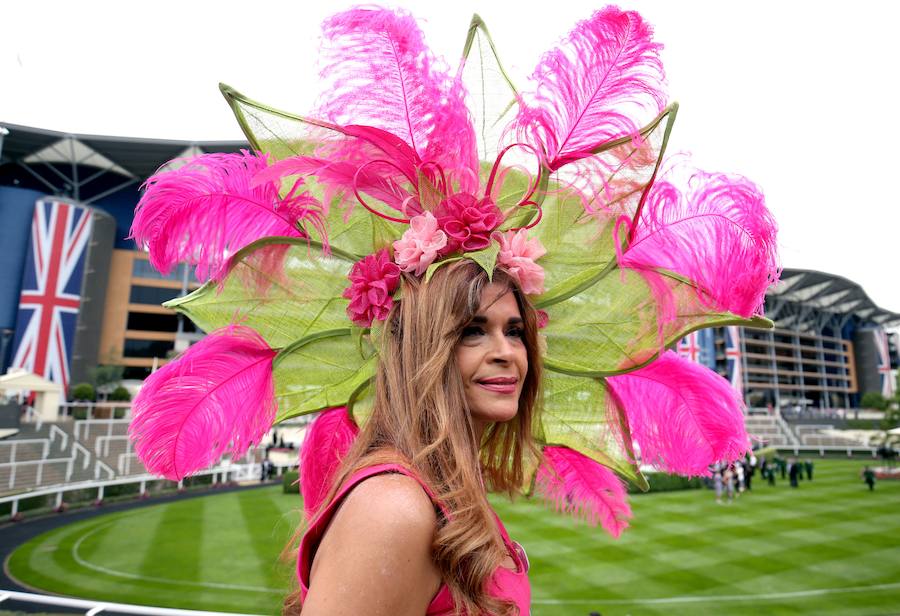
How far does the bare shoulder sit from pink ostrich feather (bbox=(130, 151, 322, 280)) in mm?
1010

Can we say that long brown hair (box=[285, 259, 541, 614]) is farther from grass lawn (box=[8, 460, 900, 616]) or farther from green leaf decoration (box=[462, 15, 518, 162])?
grass lawn (box=[8, 460, 900, 616])

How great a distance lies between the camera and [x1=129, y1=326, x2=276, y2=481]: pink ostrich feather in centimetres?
184

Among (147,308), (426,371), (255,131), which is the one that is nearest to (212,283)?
(255,131)

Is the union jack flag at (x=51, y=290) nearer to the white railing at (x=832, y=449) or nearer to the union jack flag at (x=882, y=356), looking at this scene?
the white railing at (x=832, y=449)

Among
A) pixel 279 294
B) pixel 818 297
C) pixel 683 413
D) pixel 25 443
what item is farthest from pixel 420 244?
pixel 818 297

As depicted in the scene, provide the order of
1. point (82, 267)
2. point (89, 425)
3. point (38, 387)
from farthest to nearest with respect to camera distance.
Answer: point (82, 267), point (89, 425), point (38, 387)

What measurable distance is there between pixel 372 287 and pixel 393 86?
60cm

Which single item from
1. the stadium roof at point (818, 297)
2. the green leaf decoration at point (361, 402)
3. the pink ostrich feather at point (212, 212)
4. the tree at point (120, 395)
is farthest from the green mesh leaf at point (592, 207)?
the stadium roof at point (818, 297)

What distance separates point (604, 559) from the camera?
1109cm

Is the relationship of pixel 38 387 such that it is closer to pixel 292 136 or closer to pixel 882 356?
pixel 292 136

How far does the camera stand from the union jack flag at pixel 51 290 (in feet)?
119

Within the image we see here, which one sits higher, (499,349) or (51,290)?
(51,290)

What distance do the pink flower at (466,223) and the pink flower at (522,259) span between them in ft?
0.25

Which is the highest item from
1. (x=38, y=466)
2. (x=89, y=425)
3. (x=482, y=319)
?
(x=482, y=319)
